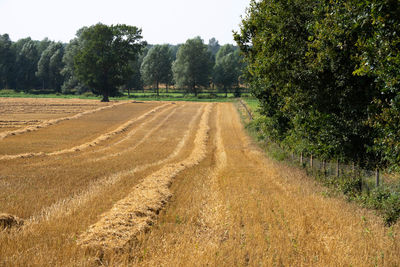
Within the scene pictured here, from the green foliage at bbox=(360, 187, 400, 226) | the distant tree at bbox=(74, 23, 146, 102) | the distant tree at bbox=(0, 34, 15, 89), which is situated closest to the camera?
the green foliage at bbox=(360, 187, 400, 226)

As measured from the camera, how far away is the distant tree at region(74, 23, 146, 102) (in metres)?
73.8

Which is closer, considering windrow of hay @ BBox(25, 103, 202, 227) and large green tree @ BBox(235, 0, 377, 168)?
windrow of hay @ BBox(25, 103, 202, 227)

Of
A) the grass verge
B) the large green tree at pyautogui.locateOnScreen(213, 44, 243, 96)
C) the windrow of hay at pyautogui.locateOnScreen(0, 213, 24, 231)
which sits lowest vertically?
the grass verge

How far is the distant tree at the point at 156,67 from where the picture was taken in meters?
112

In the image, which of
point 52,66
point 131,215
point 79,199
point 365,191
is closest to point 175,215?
point 131,215

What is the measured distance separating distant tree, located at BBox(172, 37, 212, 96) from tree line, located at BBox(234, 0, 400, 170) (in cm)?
8158

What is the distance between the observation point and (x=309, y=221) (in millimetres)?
10188

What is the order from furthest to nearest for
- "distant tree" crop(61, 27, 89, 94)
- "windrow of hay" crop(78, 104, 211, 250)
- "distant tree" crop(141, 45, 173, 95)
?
"distant tree" crop(141, 45, 173, 95) → "distant tree" crop(61, 27, 89, 94) → "windrow of hay" crop(78, 104, 211, 250)

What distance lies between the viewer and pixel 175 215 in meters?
10.7

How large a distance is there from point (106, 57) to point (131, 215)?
68144mm

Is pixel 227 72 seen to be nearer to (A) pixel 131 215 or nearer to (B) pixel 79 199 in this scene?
(B) pixel 79 199

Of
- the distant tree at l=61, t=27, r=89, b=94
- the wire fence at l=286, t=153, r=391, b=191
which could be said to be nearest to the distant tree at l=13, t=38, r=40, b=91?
the distant tree at l=61, t=27, r=89, b=94

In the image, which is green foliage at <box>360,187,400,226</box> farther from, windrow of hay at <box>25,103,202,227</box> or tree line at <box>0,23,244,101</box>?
tree line at <box>0,23,244,101</box>

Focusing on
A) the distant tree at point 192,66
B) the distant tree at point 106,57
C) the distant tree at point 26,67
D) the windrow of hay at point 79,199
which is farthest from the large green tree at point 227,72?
the windrow of hay at point 79,199
